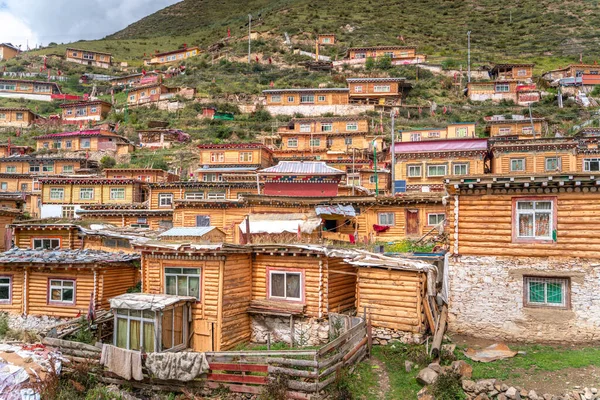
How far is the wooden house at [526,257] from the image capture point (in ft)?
48.5

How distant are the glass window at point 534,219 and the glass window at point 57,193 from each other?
4140cm

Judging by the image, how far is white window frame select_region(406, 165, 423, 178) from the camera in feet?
126

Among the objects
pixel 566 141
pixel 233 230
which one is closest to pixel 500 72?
pixel 566 141

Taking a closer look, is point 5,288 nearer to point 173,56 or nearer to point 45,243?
point 45,243

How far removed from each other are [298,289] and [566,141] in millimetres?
29993

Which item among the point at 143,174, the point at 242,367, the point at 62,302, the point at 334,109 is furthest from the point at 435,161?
the point at 334,109

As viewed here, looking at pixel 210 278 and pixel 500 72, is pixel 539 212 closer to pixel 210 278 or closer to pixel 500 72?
pixel 210 278

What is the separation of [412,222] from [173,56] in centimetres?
10473

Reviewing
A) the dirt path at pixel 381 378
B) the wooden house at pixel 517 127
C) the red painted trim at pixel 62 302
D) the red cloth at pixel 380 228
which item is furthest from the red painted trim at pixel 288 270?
the wooden house at pixel 517 127

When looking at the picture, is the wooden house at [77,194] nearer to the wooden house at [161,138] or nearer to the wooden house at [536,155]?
the wooden house at [161,138]

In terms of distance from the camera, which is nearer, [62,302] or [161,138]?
[62,302]

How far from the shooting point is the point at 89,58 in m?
119

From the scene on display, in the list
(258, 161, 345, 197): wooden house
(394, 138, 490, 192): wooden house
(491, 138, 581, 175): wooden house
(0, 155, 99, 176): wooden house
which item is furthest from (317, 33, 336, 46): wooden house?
(258, 161, 345, 197): wooden house

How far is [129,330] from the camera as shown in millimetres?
16312
